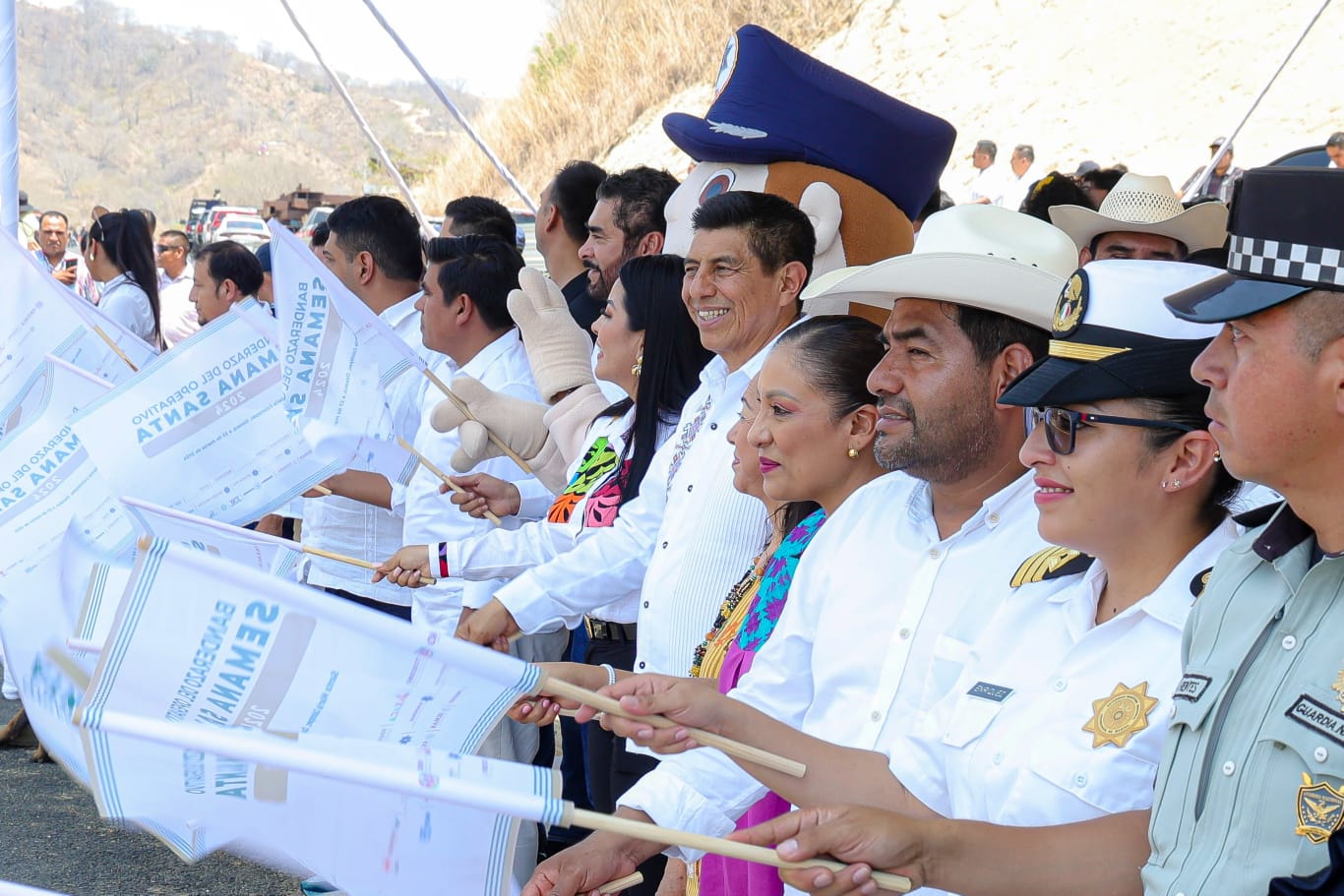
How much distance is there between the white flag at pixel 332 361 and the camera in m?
4.03

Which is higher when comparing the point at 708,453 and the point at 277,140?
the point at 708,453

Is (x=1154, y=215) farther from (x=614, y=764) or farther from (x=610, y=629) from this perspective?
(x=614, y=764)

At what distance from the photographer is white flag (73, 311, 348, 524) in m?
3.40

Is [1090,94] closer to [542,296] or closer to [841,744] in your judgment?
[542,296]

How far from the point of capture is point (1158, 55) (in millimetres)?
20016

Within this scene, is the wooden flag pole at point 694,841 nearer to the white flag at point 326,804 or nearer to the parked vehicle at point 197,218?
the white flag at point 326,804

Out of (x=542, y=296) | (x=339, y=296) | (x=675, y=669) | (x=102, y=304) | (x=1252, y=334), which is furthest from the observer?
(x=102, y=304)

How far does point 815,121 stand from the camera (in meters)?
4.14

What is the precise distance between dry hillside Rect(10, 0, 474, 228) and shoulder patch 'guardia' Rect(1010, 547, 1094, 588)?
4359 cm

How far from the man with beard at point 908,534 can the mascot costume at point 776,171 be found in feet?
4.51

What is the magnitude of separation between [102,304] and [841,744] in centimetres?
636

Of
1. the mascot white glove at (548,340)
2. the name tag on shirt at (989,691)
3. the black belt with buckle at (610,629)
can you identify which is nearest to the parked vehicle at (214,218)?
the mascot white glove at (548,340)

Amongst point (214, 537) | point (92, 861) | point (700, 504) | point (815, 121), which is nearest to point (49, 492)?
point (214, 537)

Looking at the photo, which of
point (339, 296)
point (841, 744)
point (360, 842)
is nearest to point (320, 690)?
point (360, 842)
